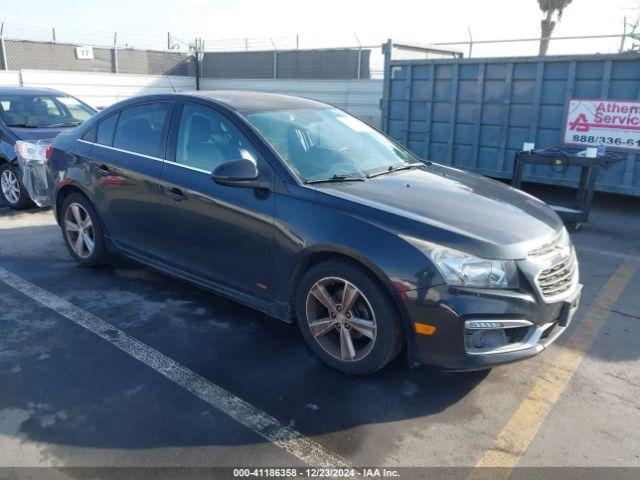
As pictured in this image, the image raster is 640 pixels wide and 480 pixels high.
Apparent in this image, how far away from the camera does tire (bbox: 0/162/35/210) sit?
7.53 metres

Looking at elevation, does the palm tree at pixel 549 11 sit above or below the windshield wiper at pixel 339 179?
above

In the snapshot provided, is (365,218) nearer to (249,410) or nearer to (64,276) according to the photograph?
(249,410)

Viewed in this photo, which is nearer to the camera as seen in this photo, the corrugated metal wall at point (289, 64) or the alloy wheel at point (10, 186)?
the alloy wheel at point (10, 186)

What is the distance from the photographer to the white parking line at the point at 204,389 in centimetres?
274

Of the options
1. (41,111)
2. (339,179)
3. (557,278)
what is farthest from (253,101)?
(41,111)

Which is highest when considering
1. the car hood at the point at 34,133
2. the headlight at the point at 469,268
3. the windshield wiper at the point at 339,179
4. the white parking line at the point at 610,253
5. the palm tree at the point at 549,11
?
the palm tree at the point at 549,11

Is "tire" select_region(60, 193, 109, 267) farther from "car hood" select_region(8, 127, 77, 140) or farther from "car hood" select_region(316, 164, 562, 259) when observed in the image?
"car hood" select_region(316, 164, 562, 259)

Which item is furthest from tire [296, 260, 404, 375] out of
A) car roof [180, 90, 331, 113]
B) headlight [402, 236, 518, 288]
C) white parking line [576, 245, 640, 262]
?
white parking line [576, 245, 640, 262]

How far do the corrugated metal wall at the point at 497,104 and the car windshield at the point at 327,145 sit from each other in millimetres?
4776

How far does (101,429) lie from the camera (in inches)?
113

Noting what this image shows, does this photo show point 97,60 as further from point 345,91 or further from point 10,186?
point 10,186

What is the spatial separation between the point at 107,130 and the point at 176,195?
1344 millimetres

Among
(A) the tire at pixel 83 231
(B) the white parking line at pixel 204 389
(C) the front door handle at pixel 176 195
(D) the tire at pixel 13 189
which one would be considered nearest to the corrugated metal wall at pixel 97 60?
(D) the tire at pixel 13 189

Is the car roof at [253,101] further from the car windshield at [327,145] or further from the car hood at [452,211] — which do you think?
the car hood at [452,211]
